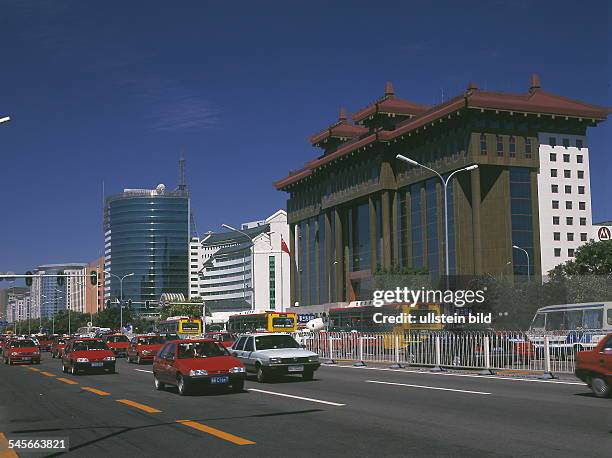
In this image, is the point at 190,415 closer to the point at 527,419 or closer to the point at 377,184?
the point at 527,419

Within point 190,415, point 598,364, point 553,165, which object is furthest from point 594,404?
point 553,165

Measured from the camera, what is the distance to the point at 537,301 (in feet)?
190

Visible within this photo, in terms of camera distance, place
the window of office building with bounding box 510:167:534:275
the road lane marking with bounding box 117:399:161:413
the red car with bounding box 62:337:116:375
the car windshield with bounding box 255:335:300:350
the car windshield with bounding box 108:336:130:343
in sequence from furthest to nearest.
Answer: the window of office building with bounding box 510:167:534:275 → the car windshield with bounding box 108:336:130:343 → the red car with bounding box 62:337:116:375 → the car windshield with bounding box 255:335:300:350 → the road lane marking with bounding box 117:399:161:413

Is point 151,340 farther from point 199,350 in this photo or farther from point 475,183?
point 475,183

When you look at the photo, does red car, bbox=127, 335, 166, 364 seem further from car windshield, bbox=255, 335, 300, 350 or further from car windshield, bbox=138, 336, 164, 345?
car windshield, bbox=255, 335, 300, 350

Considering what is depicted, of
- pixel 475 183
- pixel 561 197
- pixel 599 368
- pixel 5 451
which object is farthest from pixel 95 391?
pixel 561 197

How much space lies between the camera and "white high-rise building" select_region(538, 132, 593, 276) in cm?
8875

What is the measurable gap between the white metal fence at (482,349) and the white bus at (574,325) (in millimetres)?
47


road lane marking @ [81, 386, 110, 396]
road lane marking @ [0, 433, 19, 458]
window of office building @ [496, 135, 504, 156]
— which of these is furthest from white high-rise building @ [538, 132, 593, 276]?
road lane marking @ [0, 433, 19, 458]

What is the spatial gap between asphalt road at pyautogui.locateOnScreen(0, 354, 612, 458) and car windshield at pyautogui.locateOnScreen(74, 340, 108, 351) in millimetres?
8191

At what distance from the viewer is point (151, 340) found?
40.4 meters

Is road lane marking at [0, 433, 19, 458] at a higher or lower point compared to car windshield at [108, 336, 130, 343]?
higher

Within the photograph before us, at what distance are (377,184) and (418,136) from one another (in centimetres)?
A: 982

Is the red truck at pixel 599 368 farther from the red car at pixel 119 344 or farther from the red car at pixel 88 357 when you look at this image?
the red car at pixel 119 344
